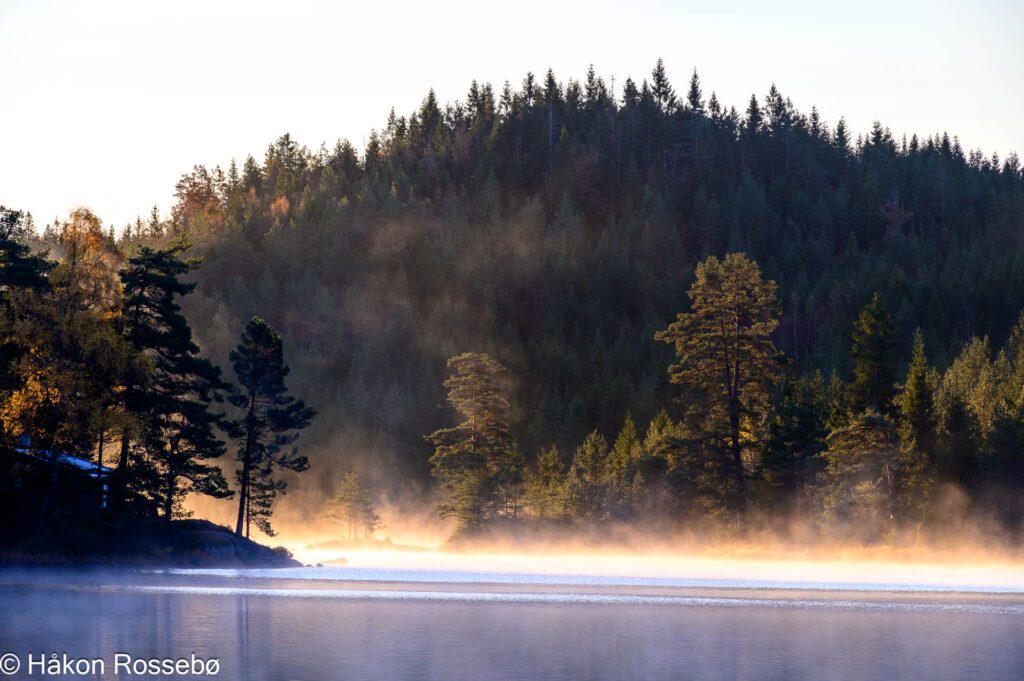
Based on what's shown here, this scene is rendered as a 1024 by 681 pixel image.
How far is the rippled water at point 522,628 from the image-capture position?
28.9 m

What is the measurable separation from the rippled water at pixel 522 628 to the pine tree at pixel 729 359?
23.3 m

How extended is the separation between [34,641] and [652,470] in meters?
Result: 57.1

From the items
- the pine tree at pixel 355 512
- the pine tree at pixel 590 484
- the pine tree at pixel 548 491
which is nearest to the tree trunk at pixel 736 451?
the pine tree at pixel 590 484

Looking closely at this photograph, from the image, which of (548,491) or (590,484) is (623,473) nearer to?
(590,484)

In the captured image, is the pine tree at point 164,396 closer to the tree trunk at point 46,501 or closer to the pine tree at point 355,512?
the tree trunk at point 46,501

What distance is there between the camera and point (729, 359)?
8088 centimetres

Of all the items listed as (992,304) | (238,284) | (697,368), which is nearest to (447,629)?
(697,368)

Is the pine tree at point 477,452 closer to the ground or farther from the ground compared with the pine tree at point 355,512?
farther from the ground

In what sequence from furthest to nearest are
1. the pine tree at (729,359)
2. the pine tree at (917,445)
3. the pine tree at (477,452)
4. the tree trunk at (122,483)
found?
the pine tree at (477,452) → the pine tree at (729,359) → the pine tree at (917,445) → the tree trunk at (122,483)

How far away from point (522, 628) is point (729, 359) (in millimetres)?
46629

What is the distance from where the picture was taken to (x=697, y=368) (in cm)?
8125

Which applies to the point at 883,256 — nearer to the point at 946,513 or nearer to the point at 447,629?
the point at 946,513

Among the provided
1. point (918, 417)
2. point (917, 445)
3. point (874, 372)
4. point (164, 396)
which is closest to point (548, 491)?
point (874, 372)

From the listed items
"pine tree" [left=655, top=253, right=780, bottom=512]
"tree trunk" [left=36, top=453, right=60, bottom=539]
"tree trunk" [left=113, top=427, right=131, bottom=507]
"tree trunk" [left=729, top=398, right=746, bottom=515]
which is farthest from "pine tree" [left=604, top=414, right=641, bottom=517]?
"tree trunk" [left=36, top=453, right=60, bottom=539]
